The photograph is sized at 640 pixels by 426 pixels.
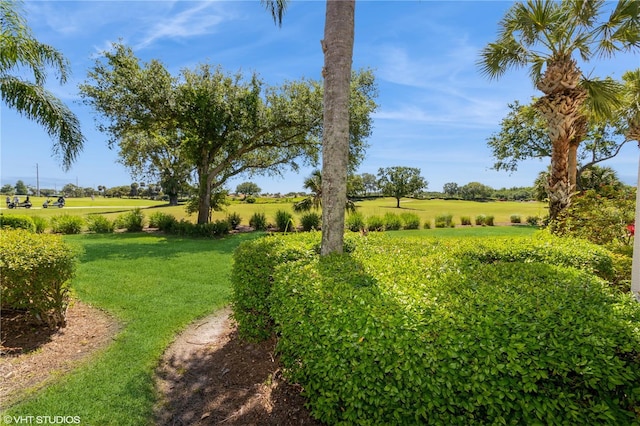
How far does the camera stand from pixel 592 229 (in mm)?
5969

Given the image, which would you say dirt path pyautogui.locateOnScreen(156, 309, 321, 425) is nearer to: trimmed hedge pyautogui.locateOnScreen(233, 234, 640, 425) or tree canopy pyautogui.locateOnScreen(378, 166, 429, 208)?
trimmed hedge pyautogui.locateOnScreen(233, 234, 640, 425)

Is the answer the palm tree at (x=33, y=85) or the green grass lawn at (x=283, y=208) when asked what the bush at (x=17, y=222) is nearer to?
the green grass lawn at (x=283, y=208)

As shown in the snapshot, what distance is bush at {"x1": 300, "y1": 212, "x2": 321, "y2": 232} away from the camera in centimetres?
1677

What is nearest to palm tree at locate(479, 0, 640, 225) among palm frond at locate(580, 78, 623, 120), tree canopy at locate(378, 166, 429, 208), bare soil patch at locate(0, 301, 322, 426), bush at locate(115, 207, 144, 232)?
palm frond at locate(580, 78, 623, 120)

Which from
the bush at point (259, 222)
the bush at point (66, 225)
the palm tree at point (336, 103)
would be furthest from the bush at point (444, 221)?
the bush at point (66, 225)

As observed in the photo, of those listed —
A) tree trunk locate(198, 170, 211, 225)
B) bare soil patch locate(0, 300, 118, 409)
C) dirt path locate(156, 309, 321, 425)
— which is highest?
tree trunk locate(198, 170, 211, 225)

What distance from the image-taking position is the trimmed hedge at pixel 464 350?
1737mm

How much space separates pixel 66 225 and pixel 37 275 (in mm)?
14342

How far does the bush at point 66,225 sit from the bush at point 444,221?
68.1 ft

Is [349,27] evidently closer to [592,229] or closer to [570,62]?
[592,229]

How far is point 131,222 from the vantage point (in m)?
16.6

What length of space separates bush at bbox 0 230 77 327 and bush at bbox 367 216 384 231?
1491 cm

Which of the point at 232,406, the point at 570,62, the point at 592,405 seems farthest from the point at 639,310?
the point at 570,62

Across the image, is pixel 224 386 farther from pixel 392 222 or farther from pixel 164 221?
pixel 392 222
